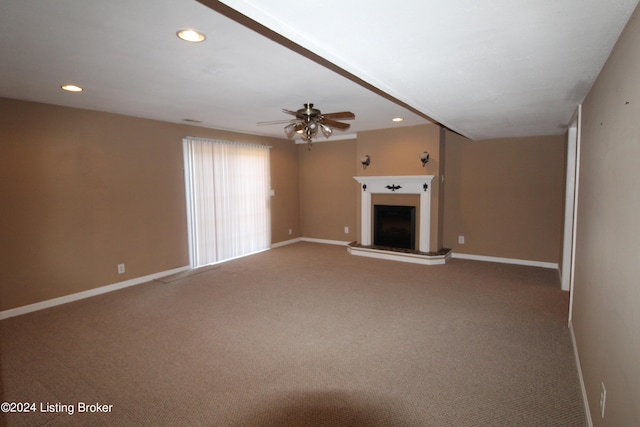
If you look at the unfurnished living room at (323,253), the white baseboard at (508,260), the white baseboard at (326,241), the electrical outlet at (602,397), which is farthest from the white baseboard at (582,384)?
the white baseboard at (326,241)

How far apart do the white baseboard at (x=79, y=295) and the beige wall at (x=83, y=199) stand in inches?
2.2

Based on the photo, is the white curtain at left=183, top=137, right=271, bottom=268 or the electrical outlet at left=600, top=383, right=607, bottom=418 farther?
the white curtain at left=183, top=137, right=271, bottom=268

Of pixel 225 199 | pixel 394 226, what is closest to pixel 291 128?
pixel 225 199

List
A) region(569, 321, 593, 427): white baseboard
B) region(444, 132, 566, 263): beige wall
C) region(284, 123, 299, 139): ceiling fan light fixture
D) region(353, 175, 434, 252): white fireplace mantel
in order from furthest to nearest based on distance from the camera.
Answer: region(353, 175, 434, 252): white fireplace mantel → region(444, 132, 566, 263): beige wall → region(284, 123, 299, 139): ceiling fan light fixture → region(569, 321, 593, 427): white baseboard

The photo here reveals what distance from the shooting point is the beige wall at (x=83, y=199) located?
3.68m

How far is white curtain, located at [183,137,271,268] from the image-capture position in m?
5.51

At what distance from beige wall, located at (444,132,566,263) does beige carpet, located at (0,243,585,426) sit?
1.32 m

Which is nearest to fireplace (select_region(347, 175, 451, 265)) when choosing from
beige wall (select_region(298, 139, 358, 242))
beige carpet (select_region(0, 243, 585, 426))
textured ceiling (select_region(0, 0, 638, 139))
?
beige wall (select_region(298, 139, 358, 242))

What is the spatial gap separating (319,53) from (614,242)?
1764 mm

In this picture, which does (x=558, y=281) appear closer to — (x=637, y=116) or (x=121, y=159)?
(x=637, y=116)

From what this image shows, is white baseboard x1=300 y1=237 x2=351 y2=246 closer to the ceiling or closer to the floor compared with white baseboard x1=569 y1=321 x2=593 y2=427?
closer to the ceiling

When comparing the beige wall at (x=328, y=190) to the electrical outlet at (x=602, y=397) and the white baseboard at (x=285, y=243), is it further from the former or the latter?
the electrical outlet at (x=602, y=397)

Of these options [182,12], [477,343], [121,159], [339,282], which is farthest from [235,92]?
[477,343]

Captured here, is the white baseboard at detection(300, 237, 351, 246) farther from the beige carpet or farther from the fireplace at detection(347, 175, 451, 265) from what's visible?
the beige carpet
